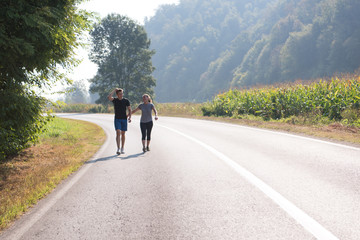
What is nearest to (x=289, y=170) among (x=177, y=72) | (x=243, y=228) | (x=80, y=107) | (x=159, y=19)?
(x=243, y=228)

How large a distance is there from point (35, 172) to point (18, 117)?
1323 millimetres

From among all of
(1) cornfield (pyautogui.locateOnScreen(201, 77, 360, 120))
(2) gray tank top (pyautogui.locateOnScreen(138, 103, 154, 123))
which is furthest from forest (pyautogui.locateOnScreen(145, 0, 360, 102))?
(2) gray tank top (pyautogui.locateOnScreen(138, 103, 154, 123))

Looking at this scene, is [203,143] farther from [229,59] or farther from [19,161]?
[229,59]

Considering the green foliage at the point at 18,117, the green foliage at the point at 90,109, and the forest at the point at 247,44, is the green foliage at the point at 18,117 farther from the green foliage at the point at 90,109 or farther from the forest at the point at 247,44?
the green foliage at the point at 90,109

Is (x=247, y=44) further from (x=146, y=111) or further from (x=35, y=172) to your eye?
(x=35, y=172)

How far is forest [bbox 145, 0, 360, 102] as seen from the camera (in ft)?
239

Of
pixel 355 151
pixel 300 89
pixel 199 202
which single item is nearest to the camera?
pixel 199 202

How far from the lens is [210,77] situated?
124875 mm

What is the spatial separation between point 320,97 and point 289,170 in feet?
37.7

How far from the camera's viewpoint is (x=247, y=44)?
120 meters

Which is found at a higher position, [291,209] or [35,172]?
[291,209]

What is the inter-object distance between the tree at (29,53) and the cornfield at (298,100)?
1260 centimetres

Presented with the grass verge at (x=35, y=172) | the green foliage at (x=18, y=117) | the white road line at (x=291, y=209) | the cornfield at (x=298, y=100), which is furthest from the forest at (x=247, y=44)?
the green foliage at (x=18, y=117)

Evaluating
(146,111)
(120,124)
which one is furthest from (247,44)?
(120,124)
